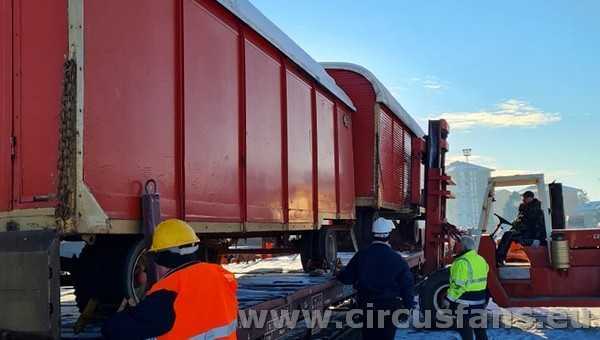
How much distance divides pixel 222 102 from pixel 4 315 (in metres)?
2.49

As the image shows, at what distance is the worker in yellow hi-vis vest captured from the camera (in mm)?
7602

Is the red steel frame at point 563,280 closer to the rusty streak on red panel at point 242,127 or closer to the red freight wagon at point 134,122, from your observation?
the red freight wagon at point 134,122

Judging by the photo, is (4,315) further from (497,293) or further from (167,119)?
(497,293)

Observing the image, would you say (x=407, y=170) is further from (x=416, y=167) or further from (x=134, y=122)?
(x=134, y=122)

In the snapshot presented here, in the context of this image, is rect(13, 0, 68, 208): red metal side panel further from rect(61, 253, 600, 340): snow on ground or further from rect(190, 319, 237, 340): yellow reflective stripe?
rect(61, 253, 600, 340): snow on ground

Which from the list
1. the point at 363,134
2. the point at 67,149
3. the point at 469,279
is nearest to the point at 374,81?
the point at 363,134

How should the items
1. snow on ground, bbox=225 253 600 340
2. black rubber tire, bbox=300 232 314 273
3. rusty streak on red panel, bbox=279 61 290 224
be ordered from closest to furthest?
rusty streak on red panel, bbox=279 61 290 224
black rubber tire, bbox=300 232 314 273
snow on ground, bbox=225 253 600 340

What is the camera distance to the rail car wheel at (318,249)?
352 inches

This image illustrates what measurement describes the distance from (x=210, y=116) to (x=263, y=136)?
1148 millimetres

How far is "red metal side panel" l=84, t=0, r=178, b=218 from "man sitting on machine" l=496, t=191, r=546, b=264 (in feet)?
22.8

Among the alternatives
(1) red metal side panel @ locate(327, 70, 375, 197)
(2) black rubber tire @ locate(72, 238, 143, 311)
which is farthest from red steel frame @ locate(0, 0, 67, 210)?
(1) red metal side panel @ locate(327, 70, 375, 197)

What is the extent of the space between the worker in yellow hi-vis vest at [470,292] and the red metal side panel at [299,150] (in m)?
1.82

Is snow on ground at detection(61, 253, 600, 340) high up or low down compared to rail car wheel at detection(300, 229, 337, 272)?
down

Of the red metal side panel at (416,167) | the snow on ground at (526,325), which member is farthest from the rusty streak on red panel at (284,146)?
the red metal side panel at (416,167)
